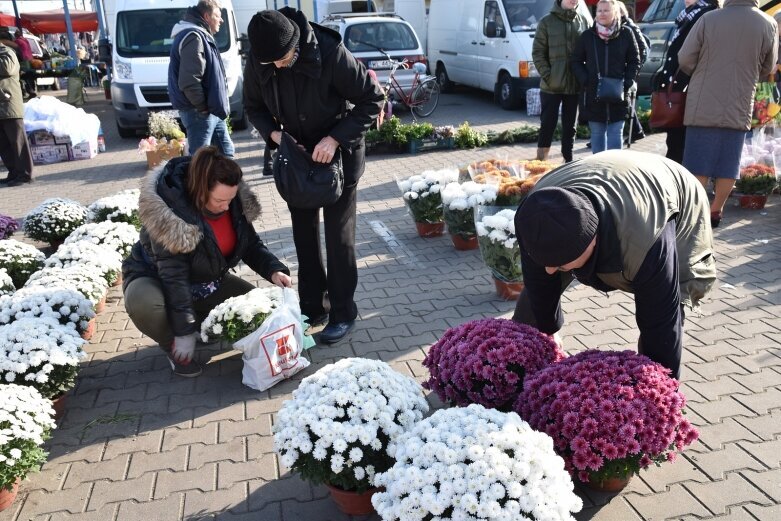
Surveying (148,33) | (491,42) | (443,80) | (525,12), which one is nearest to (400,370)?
(148,33)

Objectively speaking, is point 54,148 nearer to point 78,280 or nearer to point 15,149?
point 15,149

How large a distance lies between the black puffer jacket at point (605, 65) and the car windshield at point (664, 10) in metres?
6.84

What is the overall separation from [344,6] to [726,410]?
1974 centimetres

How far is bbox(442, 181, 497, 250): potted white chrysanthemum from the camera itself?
16.4 feet

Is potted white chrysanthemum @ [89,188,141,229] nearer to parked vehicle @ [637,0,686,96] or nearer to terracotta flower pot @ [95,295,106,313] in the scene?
terracotta flower pot @ [95,295,106,313]

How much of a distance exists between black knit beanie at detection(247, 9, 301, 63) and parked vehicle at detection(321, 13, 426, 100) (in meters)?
9.51

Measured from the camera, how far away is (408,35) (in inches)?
533

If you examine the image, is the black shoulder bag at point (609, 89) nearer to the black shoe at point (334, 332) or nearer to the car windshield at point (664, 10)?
the black shoe at point (334, 332)

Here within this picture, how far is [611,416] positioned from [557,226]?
767 millimetres

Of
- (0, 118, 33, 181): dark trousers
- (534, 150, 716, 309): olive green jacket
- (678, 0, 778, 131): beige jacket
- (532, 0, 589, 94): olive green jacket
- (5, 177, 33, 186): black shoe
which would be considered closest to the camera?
(534, 150, 716, 309): olive green jacket

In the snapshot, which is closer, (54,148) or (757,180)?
(757,180)

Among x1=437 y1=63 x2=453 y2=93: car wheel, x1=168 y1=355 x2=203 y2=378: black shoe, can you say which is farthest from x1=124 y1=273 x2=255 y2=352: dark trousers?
x1=437 y1=63 x2=453 y2=93: car wheel

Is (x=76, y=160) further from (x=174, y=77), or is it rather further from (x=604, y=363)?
(x=604, y=363)

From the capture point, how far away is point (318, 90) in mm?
3689
